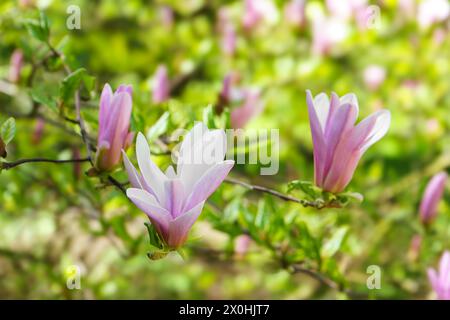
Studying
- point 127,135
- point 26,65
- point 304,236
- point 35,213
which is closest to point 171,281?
point 35,213

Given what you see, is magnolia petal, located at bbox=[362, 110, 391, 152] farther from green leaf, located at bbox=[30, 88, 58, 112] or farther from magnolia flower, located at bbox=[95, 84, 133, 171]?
green leaf, located at bbox=[30, 88, 58, 112]

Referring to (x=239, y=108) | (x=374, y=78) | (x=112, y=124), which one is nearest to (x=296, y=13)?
(x=374, y=78)

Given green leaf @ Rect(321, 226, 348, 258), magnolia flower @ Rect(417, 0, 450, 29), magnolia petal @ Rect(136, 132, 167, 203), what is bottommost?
green leaf @ Rect(321, 226, 348, 258)

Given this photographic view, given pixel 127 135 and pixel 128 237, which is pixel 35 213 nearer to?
pixel 128 237

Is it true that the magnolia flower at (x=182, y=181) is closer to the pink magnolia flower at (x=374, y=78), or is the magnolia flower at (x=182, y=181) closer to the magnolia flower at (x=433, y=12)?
the pink magnolia flower at (x=374, y=78)

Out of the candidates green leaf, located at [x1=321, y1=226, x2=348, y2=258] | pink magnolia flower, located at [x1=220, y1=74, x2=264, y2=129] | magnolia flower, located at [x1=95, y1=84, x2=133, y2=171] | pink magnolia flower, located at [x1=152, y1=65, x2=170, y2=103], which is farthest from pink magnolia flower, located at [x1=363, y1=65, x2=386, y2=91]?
magnolia flower, located at [x1=95, y1=84, x2=133, y2=171]

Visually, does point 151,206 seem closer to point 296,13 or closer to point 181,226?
point 181,226

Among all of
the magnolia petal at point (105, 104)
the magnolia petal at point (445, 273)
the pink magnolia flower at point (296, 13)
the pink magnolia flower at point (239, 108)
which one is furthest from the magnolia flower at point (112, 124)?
the pink magnolia flower at point (296, 13)

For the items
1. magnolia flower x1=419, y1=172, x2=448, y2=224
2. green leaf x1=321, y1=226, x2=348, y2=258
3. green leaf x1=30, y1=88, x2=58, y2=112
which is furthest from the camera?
magnolia flower x1=419, y1=172, x2=448, y2=224
